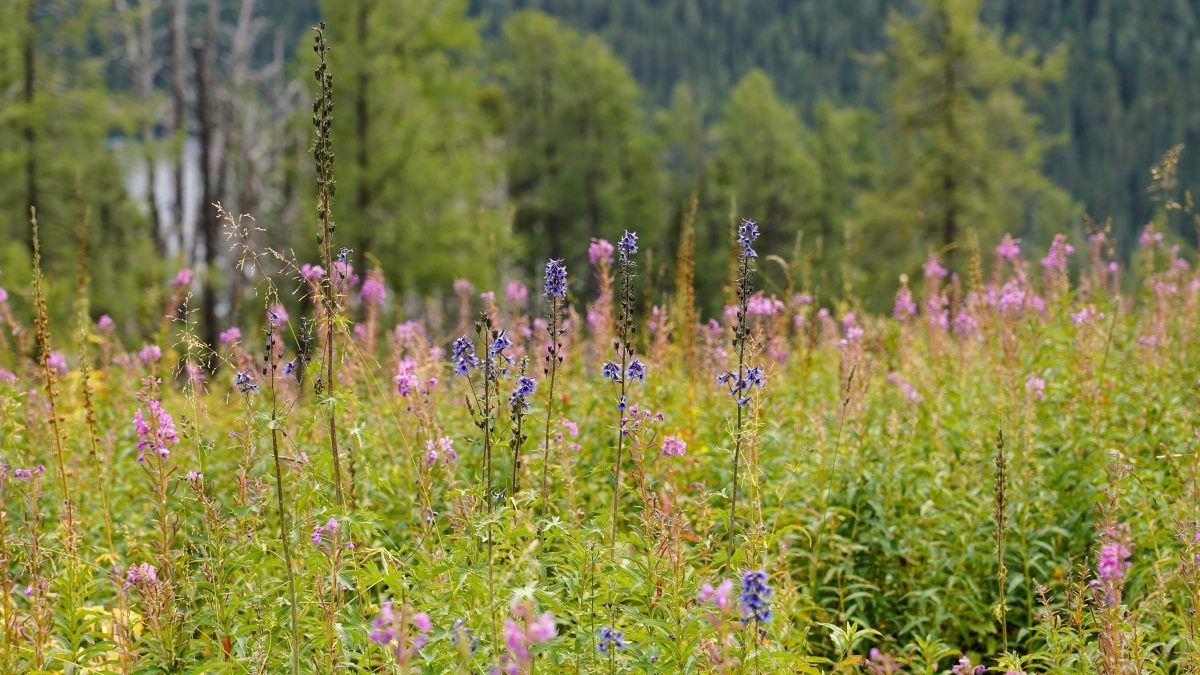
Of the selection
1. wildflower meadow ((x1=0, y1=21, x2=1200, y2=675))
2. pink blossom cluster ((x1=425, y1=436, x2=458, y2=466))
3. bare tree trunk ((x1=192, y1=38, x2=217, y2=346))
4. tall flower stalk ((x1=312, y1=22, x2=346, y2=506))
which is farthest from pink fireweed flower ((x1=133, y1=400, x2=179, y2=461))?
bare tree trunk ((x1=192, y1=38, x2=217, y2=346))

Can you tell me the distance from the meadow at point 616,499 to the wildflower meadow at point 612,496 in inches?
1.0

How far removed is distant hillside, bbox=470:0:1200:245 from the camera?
85188 mm

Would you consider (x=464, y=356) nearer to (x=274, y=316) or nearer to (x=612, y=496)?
(x=274, y=316)

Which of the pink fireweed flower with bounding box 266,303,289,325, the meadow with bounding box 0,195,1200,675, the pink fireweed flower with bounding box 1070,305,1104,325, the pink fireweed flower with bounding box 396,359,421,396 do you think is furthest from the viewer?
the pink fireweed flower with bounding box 1070,305,1104,325

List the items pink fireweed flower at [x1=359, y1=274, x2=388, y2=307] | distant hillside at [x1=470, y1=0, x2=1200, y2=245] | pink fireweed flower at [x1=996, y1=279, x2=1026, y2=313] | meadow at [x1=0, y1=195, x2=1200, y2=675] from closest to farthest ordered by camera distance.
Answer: meadow at [x1=0, y1=195, x2=1200, y2=675], pink fireweed flower at [x1=996, y1=279, x2=1026, y2=313], pink fireweed flower at [x1=359, y1=274, x2=388, y2=307], distant hillside at [x1=470, y1=0, x2=1200, y2=245]

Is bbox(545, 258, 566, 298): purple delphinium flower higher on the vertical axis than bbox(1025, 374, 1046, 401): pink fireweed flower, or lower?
higher

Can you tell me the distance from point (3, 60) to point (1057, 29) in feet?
356

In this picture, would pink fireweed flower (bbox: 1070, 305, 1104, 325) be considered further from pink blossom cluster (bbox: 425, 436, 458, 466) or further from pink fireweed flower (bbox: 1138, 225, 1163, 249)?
pink blossom cluster (bbox: 425, 436, 458, 466)

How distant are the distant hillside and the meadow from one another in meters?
77.7

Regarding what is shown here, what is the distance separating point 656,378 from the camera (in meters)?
4.47

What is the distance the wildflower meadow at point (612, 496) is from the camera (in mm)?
2326

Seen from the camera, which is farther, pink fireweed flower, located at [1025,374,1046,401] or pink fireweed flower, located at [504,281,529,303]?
pink fireweed flower, located at [504,281,529,303]

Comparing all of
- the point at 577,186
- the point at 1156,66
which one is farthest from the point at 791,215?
the point at 1156,66

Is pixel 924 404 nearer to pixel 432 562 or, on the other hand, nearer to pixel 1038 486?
pixel 1038 486
